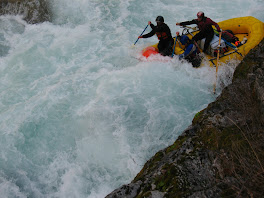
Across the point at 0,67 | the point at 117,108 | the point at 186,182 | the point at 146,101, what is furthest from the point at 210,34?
the point at 0,67

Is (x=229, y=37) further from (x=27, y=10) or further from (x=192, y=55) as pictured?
(x=27, y=10)

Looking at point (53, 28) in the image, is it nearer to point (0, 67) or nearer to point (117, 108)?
point (0, 67)

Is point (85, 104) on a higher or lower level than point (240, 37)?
lower

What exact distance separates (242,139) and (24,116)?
6060mm

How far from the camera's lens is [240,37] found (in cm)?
868

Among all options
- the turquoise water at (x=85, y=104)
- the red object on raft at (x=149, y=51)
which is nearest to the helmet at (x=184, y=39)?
the turquoise water at (x=85, y=104)

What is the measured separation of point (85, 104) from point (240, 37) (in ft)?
18.8

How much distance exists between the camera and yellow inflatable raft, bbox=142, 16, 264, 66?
302 inches

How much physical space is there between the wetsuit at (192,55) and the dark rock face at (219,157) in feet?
9.67

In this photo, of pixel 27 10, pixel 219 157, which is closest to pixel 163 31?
pixel 219 157

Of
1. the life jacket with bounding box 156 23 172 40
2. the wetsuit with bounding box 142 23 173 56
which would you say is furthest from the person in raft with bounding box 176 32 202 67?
the life jacket with bounding box 156 23 172 40

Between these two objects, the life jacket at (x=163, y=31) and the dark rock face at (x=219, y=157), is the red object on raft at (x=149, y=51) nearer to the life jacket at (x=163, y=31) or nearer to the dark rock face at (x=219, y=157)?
the life jacket at (x=163, y=31)

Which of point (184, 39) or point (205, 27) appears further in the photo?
point (184, 39)

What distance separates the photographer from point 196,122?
4762 millimetres
